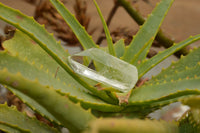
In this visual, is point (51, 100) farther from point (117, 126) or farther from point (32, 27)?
point (32, 27)

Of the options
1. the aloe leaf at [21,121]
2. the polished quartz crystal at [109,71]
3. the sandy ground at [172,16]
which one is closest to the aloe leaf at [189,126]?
the polished quartz crystal at [109,71]

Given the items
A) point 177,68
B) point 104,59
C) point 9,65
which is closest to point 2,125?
point 9,65

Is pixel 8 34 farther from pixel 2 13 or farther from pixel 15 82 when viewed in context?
pixel 15 82

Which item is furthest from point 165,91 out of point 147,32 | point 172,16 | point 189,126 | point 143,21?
point 172,16

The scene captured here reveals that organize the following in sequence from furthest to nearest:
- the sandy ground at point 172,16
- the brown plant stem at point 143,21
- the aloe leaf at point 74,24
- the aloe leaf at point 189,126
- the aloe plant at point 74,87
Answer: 1. the sandy ground at point 172,16
2. the brown plant stem at point 143,21
3. the aloe leaf at point 74,24
4. the aloe leaf at point 189,126
5. the aloe plant at point 74,87

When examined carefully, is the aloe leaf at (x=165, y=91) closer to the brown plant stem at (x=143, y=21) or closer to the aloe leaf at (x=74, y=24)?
the aloe leaf at (x=74, y=24)

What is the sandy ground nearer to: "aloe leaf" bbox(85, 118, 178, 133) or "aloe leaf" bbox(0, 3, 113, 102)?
"aloe leaf" bbox(0, 3, 113, 102)
